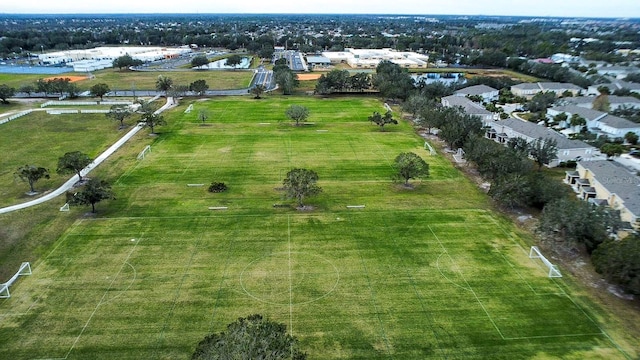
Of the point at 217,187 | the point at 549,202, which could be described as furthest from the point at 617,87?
the point at 217,187

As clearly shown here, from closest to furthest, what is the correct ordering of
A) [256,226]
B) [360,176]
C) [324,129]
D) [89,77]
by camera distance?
[256,226] → [360,176] → [324,129] → [89,77]

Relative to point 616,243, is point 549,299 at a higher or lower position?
lower

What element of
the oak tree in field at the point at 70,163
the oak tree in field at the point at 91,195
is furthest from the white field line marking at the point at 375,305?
the oak tree in field at the point at 70,163

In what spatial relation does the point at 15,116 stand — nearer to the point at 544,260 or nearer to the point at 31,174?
the point at 31,174

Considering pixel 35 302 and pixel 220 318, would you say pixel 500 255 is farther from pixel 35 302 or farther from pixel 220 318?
pixel 35 302

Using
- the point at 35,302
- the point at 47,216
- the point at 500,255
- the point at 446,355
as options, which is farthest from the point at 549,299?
the point at 47,216

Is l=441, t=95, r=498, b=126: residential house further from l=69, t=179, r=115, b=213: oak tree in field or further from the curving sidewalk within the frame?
l=69, t=179, r=115, b=213: oak tree in field
